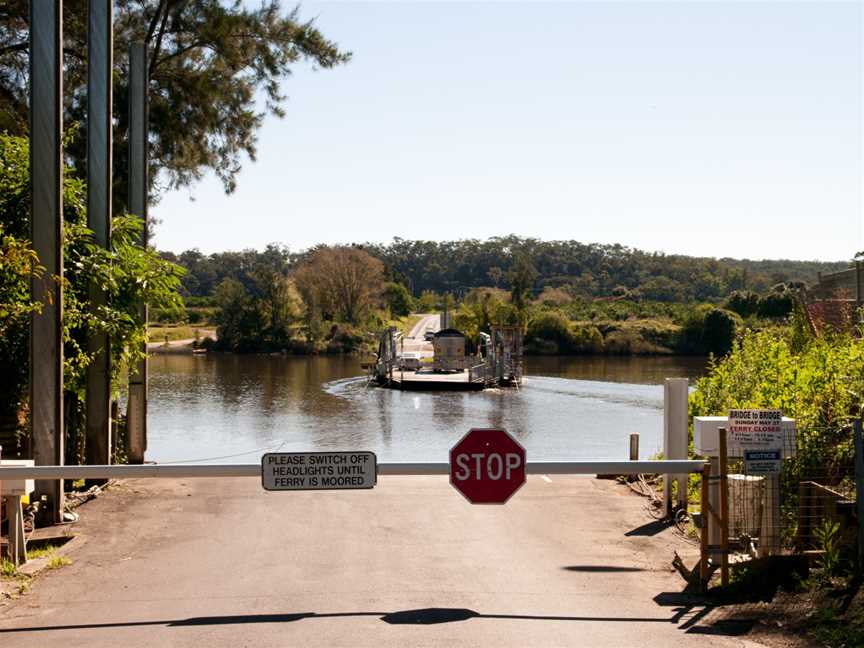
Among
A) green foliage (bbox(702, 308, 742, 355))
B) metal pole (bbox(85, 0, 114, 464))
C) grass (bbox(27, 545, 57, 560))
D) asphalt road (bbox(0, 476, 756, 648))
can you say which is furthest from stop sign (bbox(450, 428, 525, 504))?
green foliage (bbox(702, 308, 742, 355))

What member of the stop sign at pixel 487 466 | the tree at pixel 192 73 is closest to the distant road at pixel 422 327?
the tree at pixel 192 73

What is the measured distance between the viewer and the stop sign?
807 cm

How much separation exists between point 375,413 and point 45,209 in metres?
29.6

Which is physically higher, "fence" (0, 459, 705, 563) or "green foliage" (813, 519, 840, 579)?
"fence" (0, 459, 705, 563)

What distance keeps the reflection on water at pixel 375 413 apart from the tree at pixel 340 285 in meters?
33.5

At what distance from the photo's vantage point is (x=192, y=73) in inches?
825

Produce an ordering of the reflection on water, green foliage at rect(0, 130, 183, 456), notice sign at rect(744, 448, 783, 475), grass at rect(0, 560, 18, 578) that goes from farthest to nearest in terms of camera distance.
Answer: the reflection on water → green foliage at rect(0, 130, 183, 456) → grass at rect(0, 560, 18, 578) → notice sign at rect(744, 448, 783, 475)

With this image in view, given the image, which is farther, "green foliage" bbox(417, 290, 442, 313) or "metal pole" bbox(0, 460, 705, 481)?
"green foliage" bbox(417, 290, 442, 313)

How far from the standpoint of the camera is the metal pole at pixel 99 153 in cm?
1280

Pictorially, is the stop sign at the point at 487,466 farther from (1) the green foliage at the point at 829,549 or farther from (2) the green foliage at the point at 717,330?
(2) the green foliage at the point at 717,330

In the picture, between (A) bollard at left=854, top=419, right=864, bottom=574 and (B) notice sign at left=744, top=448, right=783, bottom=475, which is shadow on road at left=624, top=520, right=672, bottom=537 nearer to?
(B) notice sign at left=744, top=448, right=783, bottom=475

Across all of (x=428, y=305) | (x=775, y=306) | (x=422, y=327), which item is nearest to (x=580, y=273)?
(x=428, y=305)

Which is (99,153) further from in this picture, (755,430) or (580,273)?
(580,273)

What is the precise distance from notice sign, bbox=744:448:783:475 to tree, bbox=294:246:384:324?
91.1 metres
